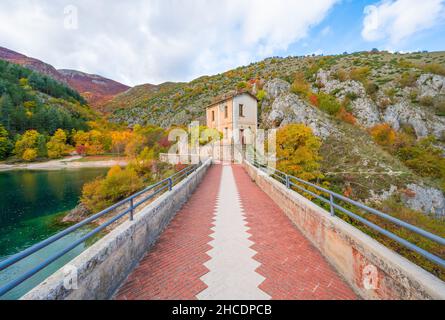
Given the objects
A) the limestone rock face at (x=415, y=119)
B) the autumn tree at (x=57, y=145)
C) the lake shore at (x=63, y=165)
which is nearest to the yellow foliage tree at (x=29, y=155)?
the lake shore at (x=63, y=165)

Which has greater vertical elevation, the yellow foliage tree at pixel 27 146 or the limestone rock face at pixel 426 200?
the yellow foliage tree at pixel 27 146

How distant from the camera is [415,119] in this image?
87.6 feet

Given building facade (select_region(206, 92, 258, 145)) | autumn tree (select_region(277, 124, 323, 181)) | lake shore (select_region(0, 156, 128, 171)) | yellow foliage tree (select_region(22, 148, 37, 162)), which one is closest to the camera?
autumn tree (select_region(277, 124, 323, 181))

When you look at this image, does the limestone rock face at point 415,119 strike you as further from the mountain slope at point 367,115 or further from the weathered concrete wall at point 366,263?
the weathered concrete wall at point 366,263

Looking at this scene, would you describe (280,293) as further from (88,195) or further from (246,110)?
(246,110)

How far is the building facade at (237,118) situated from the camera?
1096 inches

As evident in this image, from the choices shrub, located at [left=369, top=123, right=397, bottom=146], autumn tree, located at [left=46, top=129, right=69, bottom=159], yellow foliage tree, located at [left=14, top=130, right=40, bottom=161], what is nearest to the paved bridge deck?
shrub, located at [left=369, top=123, right=397, bottom=146]

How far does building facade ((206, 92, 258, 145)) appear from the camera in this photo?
27828 millimetres

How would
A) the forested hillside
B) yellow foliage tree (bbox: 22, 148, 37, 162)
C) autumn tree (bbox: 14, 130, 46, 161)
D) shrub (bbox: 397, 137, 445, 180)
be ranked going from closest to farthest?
shrub (bbox: 397, 137, 445, 180) → yellow foliage tree (bbox: 22, 148, 37, 162) → autumn tree (bbox: 14, 130, 46, 161) → the forested hillside

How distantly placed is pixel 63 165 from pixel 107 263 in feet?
212

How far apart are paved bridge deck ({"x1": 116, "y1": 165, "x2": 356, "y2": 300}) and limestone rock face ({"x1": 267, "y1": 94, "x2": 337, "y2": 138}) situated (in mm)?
21834

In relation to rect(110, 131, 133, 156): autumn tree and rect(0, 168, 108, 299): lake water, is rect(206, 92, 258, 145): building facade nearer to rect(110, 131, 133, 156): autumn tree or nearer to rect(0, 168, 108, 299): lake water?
rect(0, 168, 108, 299): lake water

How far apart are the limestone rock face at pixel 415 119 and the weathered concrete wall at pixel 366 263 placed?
33641 mm

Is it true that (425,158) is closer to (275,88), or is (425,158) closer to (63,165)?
(275,88)
